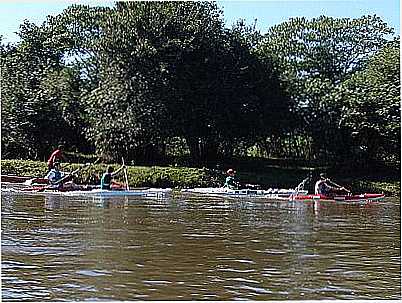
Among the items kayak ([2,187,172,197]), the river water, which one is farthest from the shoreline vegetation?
the river water

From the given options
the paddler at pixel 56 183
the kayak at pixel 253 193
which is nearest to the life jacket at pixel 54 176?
the paddler at pixel 56 183

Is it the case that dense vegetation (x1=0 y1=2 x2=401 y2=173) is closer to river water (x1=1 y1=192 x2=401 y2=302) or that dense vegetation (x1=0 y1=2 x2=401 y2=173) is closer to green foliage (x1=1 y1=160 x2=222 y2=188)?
Result: green foliage (x1=1 y1=160 x2=222 y2=188)

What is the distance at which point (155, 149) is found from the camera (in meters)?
32.8

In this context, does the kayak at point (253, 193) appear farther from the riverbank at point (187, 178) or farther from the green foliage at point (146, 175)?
the riverbank at point (187, 178)

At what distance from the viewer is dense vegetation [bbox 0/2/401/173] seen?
29734 millimetres

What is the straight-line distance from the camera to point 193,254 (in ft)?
31.5

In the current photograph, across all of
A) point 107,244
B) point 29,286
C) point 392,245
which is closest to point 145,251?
point 107,244

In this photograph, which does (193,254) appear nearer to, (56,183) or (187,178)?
(56,183)

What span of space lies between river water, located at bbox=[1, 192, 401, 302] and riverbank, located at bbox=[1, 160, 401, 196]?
985cm

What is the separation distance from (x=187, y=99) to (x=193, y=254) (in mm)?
20927

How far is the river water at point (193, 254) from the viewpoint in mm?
7395

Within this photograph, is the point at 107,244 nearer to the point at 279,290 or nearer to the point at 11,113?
the point at 279,290

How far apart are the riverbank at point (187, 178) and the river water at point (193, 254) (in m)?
9.85

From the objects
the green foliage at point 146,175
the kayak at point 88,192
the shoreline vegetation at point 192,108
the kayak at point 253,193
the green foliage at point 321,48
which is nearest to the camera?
the kayak at point 88,192
